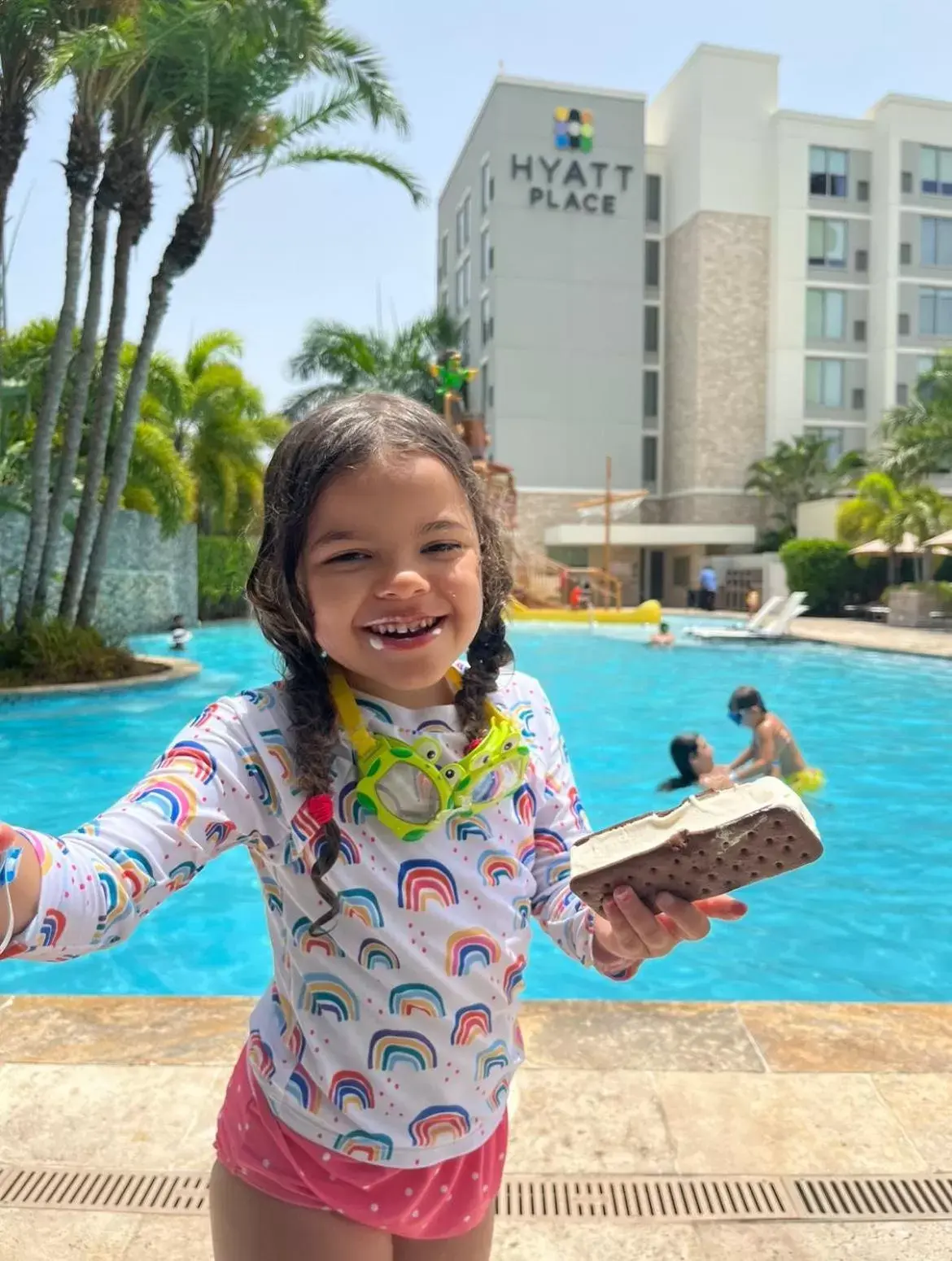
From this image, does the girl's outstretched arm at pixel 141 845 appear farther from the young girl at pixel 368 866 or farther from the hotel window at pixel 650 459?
the hotel window at pixel 650 459

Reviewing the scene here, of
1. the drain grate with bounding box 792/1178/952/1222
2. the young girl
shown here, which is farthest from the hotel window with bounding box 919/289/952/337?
the young girl

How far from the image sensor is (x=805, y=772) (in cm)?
758

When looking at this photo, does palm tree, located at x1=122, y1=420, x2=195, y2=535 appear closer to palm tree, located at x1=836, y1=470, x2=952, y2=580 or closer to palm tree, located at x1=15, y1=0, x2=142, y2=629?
palm tree, located at x1=15, y1=0, x2=142, y2=629

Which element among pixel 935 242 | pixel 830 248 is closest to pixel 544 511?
pixel 830 248

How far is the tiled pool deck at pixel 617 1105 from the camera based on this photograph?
2.07 metres

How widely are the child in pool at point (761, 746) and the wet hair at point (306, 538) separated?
5.95 metres

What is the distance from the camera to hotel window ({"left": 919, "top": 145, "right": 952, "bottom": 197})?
3859 centimetres

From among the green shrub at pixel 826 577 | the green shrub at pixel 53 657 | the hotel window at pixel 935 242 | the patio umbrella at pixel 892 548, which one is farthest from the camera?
the hotel window at pixel 935 242

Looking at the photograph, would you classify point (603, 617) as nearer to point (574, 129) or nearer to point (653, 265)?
point (653, 265)

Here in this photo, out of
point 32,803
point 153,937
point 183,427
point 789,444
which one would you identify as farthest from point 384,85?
point 789,444

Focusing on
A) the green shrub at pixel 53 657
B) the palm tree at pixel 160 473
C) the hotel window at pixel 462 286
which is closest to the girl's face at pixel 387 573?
the green shrub at pixel 53 657

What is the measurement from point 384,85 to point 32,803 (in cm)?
909

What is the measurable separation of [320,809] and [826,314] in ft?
140

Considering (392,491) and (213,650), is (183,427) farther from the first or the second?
(392,491)
